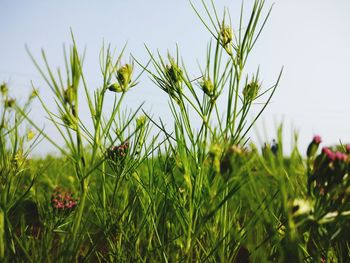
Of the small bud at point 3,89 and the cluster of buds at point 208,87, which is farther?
the small bud at point 3,89

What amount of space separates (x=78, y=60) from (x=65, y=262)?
0.43 meters

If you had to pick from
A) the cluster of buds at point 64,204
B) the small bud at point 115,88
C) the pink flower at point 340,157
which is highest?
the small bud at point 115,88

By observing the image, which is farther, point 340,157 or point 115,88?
point 115,88

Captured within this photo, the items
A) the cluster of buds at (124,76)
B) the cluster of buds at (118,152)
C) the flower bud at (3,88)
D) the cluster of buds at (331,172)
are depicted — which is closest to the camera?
the cluster of buds at (331,172)

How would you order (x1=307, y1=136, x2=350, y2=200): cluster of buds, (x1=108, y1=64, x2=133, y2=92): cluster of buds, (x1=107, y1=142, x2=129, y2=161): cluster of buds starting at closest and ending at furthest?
(x1=307, y1=136, x2=350, y2=200): cluster of buds
(x1=108, y1=64, x2=133, y2=92): cluster of buds
(x1=107, y1=142, x2=129, y2=161): cluster of buds

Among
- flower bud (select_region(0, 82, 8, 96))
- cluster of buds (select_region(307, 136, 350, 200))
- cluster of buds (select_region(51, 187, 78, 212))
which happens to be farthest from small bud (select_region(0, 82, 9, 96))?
cluster of buds (select_region(307, 136, 350, 200))

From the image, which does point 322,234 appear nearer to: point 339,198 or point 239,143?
point 339,198

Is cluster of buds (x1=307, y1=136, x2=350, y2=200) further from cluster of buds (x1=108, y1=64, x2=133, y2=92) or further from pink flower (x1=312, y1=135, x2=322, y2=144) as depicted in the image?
cluster of buds (x1=108, y1=64, x2=133, y2=92)

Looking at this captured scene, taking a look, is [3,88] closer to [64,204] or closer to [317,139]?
[64,204]

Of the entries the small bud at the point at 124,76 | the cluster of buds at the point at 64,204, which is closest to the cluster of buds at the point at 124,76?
the small bud at the point at 124,76

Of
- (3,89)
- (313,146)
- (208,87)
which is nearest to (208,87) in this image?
(208,87)

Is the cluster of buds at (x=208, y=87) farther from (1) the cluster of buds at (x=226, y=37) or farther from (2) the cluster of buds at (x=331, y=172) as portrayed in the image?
(2) the cluster of buds at (x=331, y=172)

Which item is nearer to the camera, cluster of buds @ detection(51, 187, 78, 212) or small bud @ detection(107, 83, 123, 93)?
small bud @ detection(107, 83, 123, 93)

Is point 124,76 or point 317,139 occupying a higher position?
point 124,76
